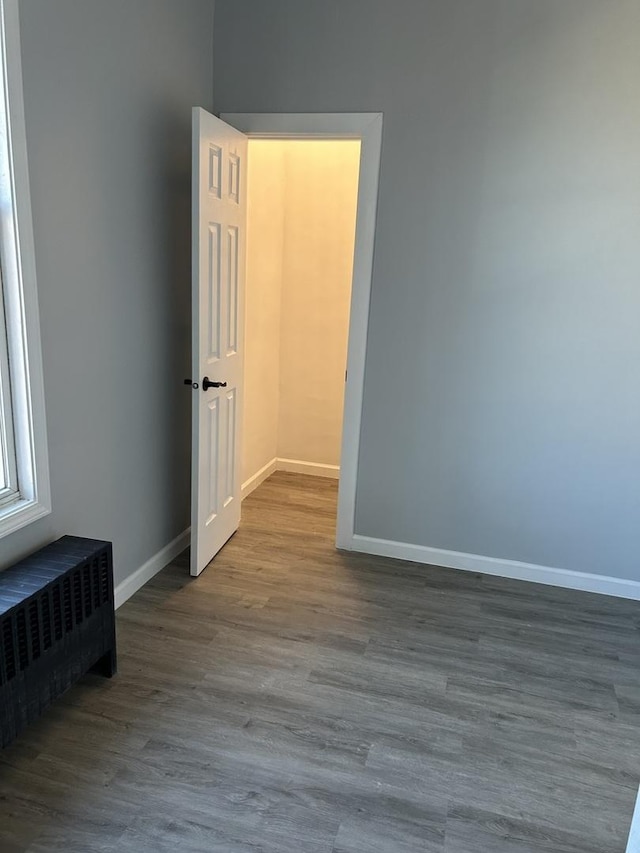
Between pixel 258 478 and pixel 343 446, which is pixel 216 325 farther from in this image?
pixel 258 478

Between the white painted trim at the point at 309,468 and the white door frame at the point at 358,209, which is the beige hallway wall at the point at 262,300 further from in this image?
the white door frame at the point at 358,209

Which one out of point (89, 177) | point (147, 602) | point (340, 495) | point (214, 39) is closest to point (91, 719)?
point (147, 602)

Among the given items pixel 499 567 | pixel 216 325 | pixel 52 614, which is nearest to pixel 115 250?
pixel 216 325

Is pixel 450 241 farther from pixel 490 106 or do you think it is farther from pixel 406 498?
pixel 406 498

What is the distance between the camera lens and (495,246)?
2879 mm

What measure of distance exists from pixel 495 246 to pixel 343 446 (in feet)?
4.14

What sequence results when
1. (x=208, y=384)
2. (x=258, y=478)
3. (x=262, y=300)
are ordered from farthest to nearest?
(x=258, y=478)
(x=262, y=300)
(x=208, y=384)

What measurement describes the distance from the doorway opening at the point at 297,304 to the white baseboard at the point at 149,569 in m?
0.91

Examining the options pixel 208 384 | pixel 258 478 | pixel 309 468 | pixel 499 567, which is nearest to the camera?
pixel 208 384

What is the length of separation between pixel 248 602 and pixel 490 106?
2.51m

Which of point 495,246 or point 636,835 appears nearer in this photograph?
point 636,835

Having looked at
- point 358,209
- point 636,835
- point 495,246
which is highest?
point 358,209

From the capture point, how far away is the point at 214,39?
3025 millimetres

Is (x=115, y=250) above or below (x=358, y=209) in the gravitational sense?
below
